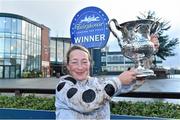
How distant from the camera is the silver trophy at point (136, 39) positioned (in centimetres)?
213

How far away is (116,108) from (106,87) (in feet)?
11.4

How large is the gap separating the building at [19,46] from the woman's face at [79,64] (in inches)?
1647

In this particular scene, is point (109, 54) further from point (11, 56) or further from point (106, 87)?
point (106, 87)

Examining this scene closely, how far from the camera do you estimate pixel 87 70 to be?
1824mm

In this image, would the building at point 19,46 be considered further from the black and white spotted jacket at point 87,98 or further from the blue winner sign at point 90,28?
the black and white spotted jacket at point 87,98

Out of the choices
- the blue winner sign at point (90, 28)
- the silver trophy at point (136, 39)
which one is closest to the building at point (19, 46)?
the blue winner sign at point (90, 28)

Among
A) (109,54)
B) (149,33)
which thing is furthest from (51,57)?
(149,33)

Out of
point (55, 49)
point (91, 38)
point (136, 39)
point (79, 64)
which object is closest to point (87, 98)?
point (79, 64)

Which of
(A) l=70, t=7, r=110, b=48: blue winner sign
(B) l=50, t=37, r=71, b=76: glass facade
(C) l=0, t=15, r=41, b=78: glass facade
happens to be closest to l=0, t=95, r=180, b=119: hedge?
(A) l=70, t=7, r=110, b=48: blue winner sign

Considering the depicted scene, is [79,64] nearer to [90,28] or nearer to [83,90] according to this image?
[83,90]

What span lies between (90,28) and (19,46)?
39.3m

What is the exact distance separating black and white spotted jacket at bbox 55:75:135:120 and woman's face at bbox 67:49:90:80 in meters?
0.03

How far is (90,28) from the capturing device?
6824mm

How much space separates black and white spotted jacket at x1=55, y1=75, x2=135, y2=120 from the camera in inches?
67.9
